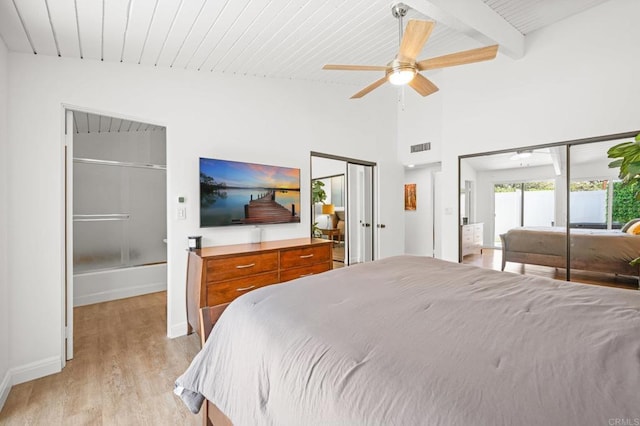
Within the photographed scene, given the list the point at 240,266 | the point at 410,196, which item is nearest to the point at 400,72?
the point at 240,266

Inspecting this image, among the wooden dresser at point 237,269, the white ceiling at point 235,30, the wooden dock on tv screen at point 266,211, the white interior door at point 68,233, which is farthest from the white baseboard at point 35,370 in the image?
the white ceiling at point 235,30

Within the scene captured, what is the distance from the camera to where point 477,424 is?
61 cm

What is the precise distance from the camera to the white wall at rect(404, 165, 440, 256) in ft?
19.3

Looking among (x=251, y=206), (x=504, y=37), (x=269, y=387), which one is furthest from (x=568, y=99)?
(x=269, y=387)

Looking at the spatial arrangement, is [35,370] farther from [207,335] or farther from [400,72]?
[400,72]

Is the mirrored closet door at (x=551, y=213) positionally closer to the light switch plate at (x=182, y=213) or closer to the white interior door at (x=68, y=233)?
the light switch plate at (x=182, y=213)

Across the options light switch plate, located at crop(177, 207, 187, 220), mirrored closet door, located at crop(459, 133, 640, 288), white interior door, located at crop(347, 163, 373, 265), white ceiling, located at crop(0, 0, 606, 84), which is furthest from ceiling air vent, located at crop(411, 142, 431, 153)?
light switch plate, located at crop(177, 207, 187, 220)

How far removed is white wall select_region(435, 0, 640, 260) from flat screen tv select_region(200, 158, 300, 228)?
8.20 feet

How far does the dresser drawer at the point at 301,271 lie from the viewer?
3.10 meters

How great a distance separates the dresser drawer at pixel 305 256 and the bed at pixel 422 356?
5.07 feet

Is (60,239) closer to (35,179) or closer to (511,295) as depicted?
(35,179)

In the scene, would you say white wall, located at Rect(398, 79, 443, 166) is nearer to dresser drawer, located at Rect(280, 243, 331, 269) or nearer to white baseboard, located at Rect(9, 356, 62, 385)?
dresser drawer, located at Rect(280, 243, 331, 269)

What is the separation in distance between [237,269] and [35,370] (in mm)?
1631

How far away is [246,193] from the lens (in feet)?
10.9
